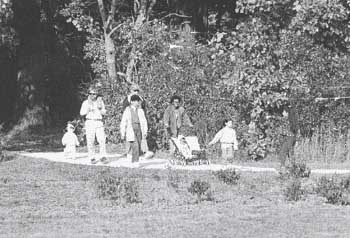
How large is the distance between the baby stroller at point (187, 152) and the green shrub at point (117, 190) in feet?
16.5

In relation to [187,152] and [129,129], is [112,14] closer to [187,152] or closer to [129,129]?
[129,129]

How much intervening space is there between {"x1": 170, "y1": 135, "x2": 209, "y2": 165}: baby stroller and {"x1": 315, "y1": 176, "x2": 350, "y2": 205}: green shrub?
17.1ft

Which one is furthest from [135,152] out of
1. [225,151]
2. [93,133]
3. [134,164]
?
[225,151]

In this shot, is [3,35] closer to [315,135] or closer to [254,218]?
[315,135]

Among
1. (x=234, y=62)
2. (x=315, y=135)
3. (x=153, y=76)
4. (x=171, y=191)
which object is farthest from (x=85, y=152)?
(x=171, y=191)

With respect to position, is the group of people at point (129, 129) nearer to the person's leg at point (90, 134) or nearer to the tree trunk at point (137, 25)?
the person's leg at point (90, 134)

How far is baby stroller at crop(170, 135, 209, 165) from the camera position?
19109 mm

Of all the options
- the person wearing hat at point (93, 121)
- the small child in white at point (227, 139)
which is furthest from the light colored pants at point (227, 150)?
the person wearing hat at point (93, 121)

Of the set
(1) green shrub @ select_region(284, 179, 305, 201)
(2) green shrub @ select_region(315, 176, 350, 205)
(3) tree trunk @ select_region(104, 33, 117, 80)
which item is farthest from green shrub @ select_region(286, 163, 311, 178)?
(3) tree trunk @ select_region(104, 33, 117, 80)

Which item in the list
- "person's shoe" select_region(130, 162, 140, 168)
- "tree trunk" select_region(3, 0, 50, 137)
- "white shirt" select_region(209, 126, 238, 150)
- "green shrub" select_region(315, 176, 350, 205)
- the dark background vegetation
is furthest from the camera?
"tree trunk" select_region(3, 0, 50, 137)

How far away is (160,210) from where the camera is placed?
12523 millimetres

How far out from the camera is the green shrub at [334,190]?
13.2m

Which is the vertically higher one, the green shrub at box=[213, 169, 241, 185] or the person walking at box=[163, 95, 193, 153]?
the person walking at box=[163, 95, 193, 153]

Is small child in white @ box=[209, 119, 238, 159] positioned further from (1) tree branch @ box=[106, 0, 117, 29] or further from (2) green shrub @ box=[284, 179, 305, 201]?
(1) tree branch @ box=[106, 0, 117, 29]
